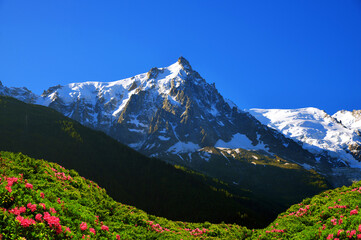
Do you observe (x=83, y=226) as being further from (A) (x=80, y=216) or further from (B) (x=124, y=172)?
(B) (x=124, y=172)

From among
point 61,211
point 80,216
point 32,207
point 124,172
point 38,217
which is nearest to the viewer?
point 38,217

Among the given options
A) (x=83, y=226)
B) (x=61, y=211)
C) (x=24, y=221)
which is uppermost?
(x=24, y=221)

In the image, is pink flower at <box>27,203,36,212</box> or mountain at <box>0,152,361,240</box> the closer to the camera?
mountain at <box>0,152,361,240</box>

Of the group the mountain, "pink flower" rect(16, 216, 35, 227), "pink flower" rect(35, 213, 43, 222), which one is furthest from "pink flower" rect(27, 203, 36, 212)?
"pink flower" rect(16, 216, 35, 227)

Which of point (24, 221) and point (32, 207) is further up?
point (32, 207)

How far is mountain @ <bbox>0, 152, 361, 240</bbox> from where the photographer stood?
562 inches

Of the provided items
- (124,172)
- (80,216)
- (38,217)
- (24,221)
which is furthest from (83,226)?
(124,172)

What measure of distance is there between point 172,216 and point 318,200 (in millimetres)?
113673

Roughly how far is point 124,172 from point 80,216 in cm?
15723

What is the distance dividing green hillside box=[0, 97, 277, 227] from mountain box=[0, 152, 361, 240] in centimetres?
11045

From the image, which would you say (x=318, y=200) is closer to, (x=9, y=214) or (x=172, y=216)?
(x=9, y=214)

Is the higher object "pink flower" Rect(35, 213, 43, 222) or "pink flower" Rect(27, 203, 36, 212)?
"pink flower" Rect(27, 203, 36, 212)

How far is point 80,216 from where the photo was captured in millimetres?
18219

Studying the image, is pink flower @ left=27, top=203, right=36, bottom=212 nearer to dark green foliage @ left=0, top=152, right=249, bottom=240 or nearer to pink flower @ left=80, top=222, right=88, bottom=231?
dark green foliage @ left=0, top=152, right=249, bottom=240
